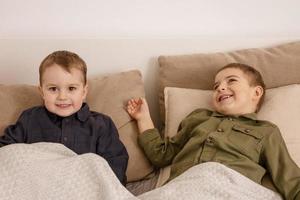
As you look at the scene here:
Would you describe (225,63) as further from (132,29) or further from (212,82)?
(132,29)

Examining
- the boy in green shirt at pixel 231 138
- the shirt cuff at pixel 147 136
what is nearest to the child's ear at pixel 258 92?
the boy in green shirt at pixel 231 138

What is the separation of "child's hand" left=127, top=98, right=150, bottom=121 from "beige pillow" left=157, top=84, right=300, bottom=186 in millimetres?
90

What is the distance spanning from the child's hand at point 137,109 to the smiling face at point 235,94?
0.91 feet

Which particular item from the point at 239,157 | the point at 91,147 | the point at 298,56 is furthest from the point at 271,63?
the point at 91,147

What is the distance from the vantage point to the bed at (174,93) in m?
1.55

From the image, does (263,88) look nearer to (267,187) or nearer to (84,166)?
(267,187)

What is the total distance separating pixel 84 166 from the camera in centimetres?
125

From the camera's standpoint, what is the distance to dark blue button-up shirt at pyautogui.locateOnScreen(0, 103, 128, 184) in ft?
4.96

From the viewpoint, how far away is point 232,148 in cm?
142

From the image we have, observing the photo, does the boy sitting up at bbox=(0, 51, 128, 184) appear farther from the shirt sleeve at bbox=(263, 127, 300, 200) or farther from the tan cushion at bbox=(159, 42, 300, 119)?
the shirt sleeve at bbox=(263, 127, 300, 200)

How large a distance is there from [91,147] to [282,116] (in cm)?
69

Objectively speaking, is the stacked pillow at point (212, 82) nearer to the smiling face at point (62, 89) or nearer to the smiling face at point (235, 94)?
the smiling face at point (235, 94)

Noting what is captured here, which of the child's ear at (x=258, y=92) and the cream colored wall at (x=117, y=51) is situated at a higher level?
the cream colored wall at (x=117, y=51)

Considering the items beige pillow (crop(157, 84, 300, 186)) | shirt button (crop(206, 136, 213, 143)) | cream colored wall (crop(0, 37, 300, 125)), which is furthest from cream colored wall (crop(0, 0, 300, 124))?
shirt button (crop(206, 136, 213, 143))
